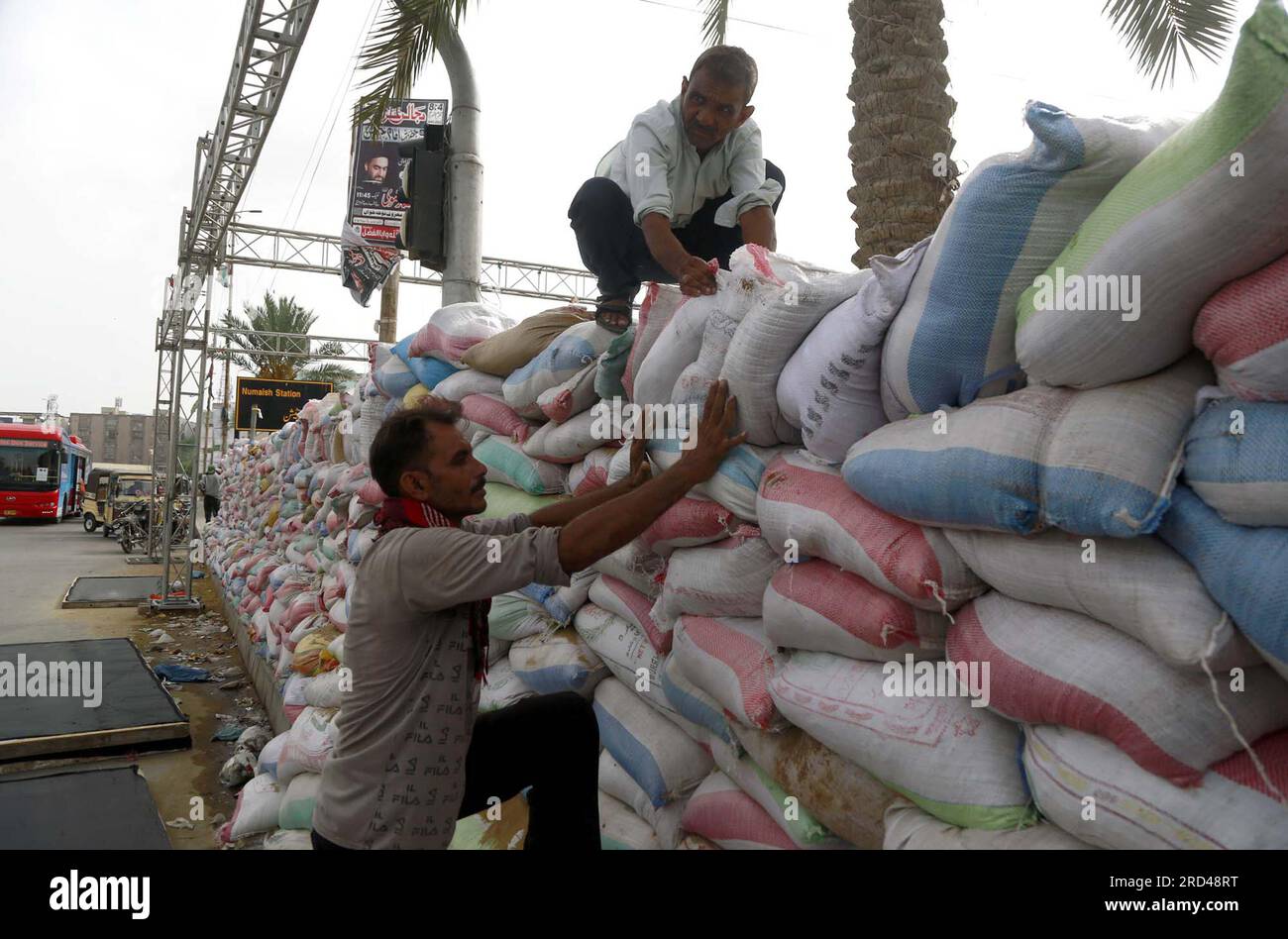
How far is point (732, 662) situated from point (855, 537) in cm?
Result: 39

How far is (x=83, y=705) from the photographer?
171 inches

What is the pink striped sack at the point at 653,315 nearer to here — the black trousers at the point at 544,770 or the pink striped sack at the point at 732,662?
the pink striped sack at the point at 732,662

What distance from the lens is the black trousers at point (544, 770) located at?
5.27ft

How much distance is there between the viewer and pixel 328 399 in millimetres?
5410

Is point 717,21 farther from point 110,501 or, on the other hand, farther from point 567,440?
point 110,501

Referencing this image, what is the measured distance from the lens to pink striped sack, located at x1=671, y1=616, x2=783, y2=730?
1.47 m

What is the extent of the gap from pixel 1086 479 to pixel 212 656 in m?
6.98

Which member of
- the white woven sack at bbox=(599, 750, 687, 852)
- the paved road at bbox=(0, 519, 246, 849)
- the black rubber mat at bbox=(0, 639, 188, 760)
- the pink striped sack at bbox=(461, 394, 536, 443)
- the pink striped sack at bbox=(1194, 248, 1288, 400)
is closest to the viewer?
the pink striped sack at bbox=(1194, 248, 1288, 400)

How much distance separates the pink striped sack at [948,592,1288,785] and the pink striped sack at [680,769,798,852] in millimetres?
557

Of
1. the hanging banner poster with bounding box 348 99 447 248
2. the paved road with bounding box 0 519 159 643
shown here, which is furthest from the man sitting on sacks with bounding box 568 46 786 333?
the hanging banner poster with bounding box 348 99 447 248

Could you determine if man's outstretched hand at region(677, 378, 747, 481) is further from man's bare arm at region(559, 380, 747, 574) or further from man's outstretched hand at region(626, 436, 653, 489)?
man's outstretched hand at region(626, 436, 653, 489)

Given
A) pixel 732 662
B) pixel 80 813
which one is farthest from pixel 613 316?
pixel 80 813
